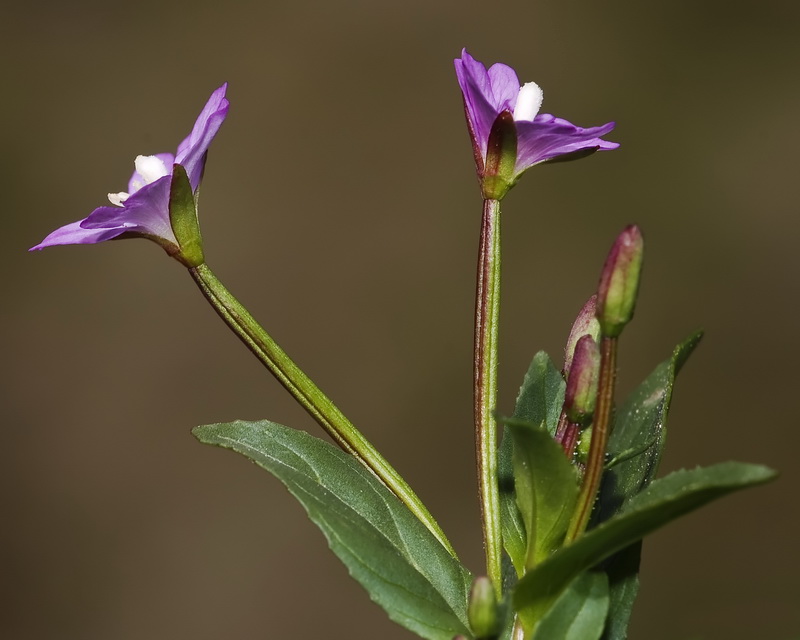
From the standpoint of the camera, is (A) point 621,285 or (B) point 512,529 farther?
(B) point 512,529

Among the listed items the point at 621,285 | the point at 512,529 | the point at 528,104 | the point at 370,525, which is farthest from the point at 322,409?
the point at 528,104

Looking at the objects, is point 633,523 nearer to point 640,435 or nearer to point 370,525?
point 370,525

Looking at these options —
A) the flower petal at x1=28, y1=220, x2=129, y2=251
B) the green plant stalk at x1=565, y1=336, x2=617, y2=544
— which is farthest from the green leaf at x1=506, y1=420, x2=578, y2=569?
the flower petal at x1=28, y1=220, x2=129, y2=251

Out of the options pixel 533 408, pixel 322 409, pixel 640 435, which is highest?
pixel 322 409

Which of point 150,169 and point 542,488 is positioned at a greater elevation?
point 150,169

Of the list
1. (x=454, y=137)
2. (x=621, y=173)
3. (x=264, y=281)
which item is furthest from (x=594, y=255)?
(x=264, y=281)

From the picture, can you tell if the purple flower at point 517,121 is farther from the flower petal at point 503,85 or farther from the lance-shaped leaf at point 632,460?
the lance-shaped leaf at point 632,460

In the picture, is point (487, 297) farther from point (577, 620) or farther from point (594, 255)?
point (594, 255)
